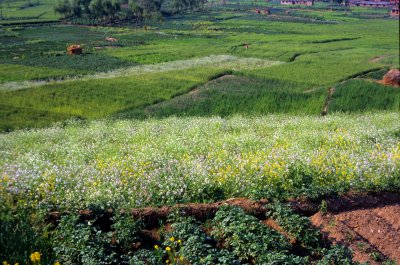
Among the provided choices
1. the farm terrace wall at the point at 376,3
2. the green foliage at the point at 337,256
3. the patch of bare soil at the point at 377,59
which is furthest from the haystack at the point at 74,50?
the farm terrace wall at the point at 376,3

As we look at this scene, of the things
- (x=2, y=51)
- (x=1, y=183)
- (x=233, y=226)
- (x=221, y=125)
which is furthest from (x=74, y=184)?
(x=2, y=51)

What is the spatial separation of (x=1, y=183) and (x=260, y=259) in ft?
23.7

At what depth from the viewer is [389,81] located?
117 feet

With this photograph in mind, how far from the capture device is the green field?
8977 mm

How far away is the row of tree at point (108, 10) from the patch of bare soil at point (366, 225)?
173ft

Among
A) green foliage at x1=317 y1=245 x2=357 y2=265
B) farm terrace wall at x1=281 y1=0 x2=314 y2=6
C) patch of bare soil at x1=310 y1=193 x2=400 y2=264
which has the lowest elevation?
patch of bare soil at x1=310 y1=193 x2=400 y2=264

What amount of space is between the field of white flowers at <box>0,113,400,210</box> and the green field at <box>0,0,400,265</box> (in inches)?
2.3

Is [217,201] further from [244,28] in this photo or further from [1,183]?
[244,28]

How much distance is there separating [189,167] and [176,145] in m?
3.41

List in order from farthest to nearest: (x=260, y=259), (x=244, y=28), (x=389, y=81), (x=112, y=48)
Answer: (x=244, y=28)
(x=112, y=48)
(x=389, y=81)
(x=260, y=259)

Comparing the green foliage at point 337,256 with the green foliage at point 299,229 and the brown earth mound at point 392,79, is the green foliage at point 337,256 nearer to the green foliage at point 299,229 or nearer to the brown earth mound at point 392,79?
the green foliage at point 299,229

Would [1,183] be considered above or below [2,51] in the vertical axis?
below

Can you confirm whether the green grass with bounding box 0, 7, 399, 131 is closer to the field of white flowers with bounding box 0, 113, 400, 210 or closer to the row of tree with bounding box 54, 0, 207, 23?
the row of tree with bounding box 54, 0, 207, 23

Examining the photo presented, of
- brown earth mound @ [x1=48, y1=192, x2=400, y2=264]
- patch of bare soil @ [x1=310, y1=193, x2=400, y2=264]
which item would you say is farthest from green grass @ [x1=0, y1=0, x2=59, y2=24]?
patch of bare soil @ [x1=310, y1=193, x2=400, y2=264]
